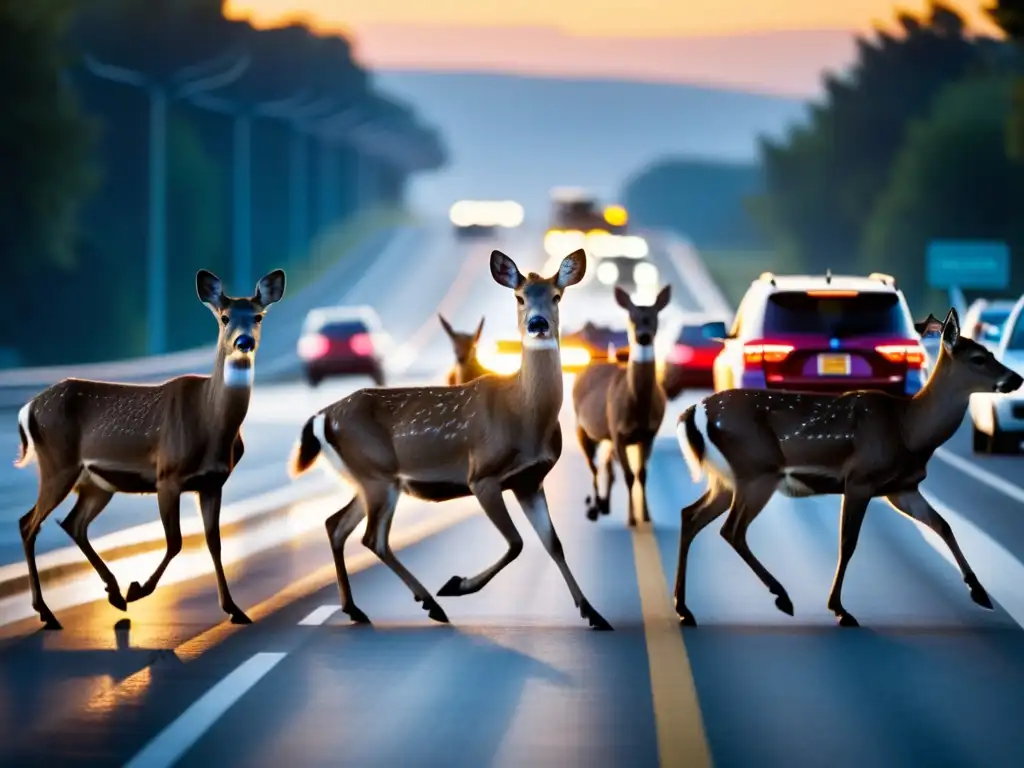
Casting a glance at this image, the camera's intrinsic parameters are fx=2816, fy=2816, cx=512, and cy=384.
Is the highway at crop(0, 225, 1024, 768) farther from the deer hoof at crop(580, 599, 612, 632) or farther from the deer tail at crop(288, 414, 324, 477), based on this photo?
the deer tail at crop(288, 414, 324, 477)

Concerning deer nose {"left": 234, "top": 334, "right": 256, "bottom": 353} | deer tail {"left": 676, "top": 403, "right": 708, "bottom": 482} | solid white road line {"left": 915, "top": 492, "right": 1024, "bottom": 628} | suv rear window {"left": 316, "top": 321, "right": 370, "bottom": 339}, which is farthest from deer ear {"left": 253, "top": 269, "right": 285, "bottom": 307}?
suv rear window {"left": 316, "top": 321, "right": 370, "bottom": 339}

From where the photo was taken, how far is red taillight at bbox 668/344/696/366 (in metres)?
49.2

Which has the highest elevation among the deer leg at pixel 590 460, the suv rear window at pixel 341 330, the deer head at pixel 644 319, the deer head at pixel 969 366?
the deer head at pixel 969 366

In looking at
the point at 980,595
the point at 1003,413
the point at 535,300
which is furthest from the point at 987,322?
the point at 535,300

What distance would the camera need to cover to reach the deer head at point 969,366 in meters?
17.3

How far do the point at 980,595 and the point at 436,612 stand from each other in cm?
335

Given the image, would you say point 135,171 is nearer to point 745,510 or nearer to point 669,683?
point 745,510

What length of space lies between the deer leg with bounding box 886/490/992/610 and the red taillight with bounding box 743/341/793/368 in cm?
877

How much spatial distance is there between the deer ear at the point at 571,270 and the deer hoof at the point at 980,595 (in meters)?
3.01

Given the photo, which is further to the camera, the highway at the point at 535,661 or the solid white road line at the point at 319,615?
the solid white road line at the point at 319,615

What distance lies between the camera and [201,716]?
482 inches

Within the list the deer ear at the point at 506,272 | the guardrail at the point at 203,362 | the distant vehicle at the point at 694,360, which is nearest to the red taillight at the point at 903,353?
the deer ear at the point at 506,272

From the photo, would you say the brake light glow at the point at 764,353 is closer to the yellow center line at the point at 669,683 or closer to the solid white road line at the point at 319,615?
the yellow center line at the point at 669,683

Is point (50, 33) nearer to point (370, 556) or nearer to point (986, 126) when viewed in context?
point (986, 126)
